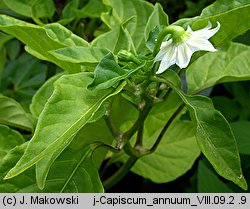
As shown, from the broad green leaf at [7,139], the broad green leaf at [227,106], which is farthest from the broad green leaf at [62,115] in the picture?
the broad green leaf at [227,106]

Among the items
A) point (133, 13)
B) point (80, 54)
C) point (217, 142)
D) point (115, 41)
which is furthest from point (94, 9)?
point (217, 142)

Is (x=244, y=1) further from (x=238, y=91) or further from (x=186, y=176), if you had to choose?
(x=186, y=176)

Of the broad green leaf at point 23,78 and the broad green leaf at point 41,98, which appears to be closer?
the broad green leaf at point 41,98

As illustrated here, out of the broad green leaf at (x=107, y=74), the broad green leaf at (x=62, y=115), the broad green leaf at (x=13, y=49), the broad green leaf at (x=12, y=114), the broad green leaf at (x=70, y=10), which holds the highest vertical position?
the broad green leaf at (x=107, y=74)

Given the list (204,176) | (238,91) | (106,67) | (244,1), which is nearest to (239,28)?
(244,1)

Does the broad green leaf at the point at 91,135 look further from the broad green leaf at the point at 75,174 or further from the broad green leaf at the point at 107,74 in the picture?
the broad green leaf at the point at 107,74

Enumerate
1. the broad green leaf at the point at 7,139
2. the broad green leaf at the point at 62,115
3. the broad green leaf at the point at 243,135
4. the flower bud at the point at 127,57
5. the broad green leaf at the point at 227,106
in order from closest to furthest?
the broad green leaf at the point at 62,115 → the flower bud at the point at 127,57 → the broad green leaf at the point at 7,139 → the broad green leaf at the point at 243,135 → the broad green leaf at the point at 227,106

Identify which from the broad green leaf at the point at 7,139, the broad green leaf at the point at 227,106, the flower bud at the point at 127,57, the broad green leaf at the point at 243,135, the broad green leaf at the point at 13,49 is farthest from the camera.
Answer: the broad green leaf at the point at 13,49

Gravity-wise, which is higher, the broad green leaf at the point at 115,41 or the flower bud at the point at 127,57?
the flower bud at the point at 127,57
